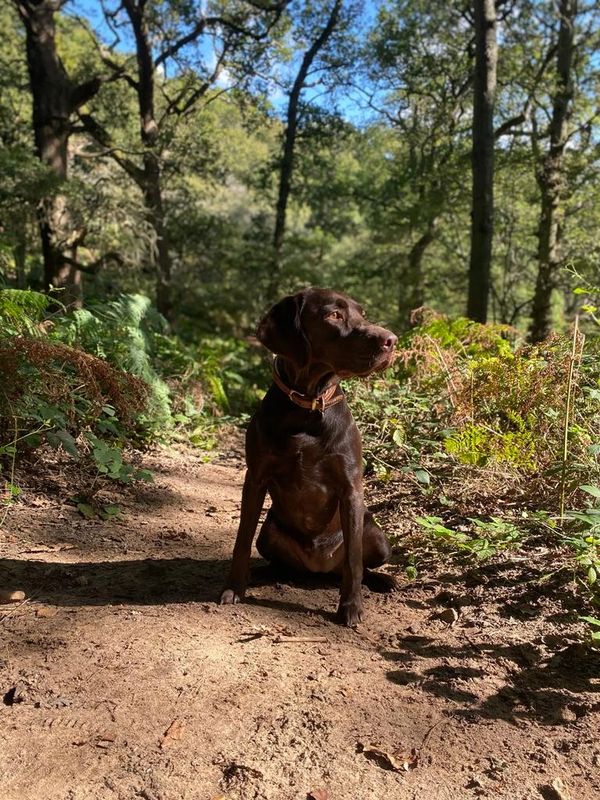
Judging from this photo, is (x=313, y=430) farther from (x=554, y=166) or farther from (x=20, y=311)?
(x=554, y=166)

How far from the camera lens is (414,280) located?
17.9 metres

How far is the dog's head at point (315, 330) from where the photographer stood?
2.67 meters

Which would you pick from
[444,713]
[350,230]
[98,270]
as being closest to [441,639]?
[444,713]

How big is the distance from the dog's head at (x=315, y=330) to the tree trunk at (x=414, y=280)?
576 inches

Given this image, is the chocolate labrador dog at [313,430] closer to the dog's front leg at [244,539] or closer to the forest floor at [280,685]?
the dog's front leg at [244,539]

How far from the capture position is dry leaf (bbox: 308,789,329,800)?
5.78 ft

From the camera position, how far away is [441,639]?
107 inches

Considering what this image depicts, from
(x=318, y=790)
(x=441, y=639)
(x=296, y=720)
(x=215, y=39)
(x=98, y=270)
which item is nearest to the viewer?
(x=318, y=790)

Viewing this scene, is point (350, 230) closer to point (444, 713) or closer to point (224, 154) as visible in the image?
point (224, 154)

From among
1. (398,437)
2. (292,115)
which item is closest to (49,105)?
(292,115)

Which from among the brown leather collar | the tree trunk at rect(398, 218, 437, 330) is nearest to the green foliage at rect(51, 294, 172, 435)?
the brown leather collar

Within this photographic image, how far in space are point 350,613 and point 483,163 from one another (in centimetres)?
855

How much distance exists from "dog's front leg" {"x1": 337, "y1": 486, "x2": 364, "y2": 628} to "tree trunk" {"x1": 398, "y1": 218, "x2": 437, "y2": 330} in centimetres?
1464

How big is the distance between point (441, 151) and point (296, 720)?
54.4 ft
